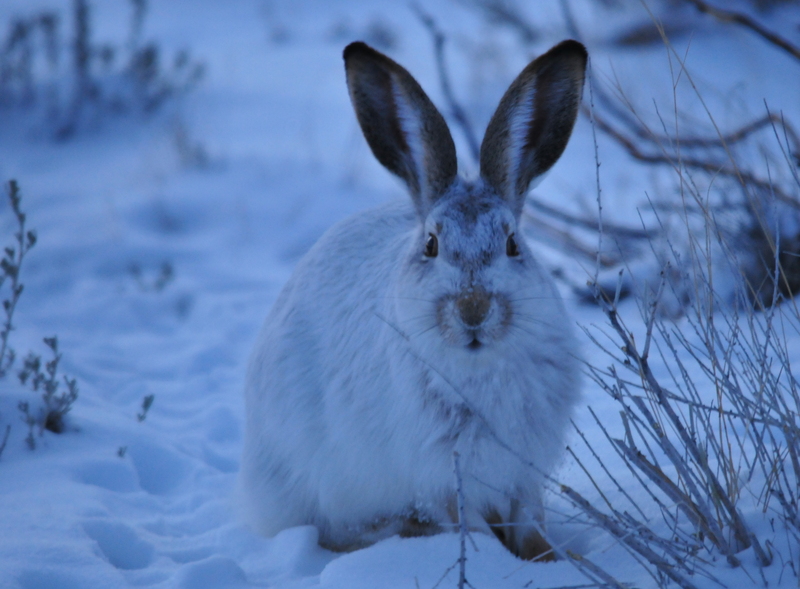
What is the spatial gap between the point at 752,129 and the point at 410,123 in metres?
2.16

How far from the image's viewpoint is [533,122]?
111 inches

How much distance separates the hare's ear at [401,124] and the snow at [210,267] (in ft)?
0.78

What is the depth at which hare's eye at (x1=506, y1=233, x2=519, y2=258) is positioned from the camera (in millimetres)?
2646

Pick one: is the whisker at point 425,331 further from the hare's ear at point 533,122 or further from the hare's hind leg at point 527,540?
the hare's hind leg at point 527,540

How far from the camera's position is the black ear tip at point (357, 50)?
2689mm

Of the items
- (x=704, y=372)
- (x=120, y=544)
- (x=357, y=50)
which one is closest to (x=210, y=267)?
(x=120, y=544)

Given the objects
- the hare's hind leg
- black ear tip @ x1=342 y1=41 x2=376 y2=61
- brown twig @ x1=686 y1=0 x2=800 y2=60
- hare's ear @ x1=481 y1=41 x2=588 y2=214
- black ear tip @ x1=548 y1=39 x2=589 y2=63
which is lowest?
the hare's hind leg

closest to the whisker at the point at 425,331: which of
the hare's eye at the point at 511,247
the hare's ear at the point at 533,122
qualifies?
the hare's eye at the point at 511,247

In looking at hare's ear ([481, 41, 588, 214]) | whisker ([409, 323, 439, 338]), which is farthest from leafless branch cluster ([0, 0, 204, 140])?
whisker ([409, 323, 439, 338])

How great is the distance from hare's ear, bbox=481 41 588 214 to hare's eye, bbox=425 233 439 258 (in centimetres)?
35

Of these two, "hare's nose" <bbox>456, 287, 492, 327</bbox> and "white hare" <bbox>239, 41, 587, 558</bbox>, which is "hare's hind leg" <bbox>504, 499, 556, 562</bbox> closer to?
"white hare" <bbox>239, 41, 587, 558</bbox>

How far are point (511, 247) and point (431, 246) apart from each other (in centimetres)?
29

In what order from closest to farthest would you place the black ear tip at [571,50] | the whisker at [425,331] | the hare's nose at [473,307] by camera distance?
the hare's nose at [473,307]
the whisker at [425,331]
the black ear tip at [571,50]

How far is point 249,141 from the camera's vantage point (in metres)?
9.35
